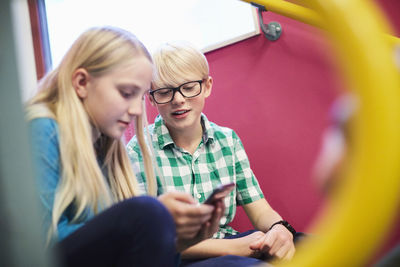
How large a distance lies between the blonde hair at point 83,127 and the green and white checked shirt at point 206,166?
21 centimetres

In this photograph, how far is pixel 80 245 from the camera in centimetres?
49

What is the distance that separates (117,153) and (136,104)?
0.52ft

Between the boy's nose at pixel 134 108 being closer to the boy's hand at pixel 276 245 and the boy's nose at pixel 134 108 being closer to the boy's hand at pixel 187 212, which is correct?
the boy's hand at pixel 187 212

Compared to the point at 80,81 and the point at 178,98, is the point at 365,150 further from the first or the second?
the point at 178,98

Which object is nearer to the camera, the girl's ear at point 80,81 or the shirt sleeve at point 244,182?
the girl's ear at point 80,81

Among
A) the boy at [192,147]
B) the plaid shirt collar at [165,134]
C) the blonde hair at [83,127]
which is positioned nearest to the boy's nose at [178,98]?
the boy at [192,147]

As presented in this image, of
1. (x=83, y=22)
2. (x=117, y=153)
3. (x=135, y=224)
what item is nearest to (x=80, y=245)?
(x=135, y=224)

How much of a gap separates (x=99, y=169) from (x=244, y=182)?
Result: 50 cm

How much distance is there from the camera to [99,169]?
69 centimetres

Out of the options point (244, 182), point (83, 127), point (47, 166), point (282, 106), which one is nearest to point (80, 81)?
point (83, 127)

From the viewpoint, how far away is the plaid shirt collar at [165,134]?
104 centimetres

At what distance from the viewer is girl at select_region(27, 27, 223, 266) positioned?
494 mm

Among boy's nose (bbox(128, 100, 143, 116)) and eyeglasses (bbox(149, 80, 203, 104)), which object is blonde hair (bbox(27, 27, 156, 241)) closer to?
boy's nose (bbox(128, 100, 143, 116))

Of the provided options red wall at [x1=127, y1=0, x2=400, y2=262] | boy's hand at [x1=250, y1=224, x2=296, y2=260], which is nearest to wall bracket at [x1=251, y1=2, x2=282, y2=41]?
red wall at [x1=127, y1=0, x2=400, y2=262]
